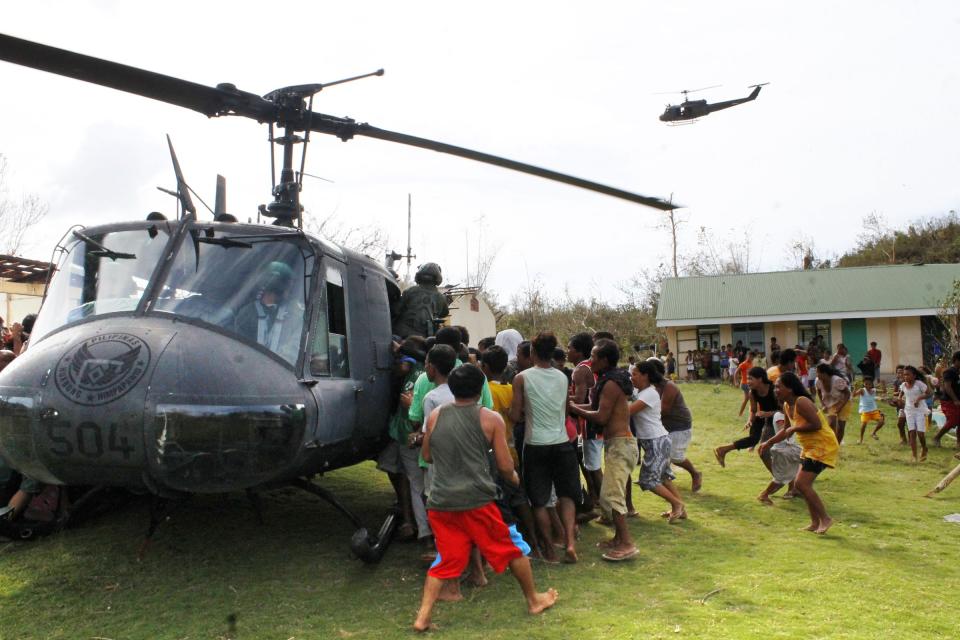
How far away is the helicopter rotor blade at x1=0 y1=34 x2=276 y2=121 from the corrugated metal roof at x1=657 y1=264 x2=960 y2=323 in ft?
83.5

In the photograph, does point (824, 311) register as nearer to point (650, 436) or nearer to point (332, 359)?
point (650, 436)

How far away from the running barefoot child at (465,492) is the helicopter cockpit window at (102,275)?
220cm

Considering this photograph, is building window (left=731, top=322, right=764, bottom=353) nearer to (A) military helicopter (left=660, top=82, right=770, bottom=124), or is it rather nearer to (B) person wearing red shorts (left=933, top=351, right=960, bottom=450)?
(B) person wearing red shorts (left=933, top=351, right=960, bottom=450)

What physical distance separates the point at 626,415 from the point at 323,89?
3.49m

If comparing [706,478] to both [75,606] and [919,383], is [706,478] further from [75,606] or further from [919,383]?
[75,606]

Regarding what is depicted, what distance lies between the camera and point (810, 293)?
99.9 ft

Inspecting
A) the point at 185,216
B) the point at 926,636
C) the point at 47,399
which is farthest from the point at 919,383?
the point at 47,399

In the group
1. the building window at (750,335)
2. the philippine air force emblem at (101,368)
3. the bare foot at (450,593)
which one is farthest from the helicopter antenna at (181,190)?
the building window at (750,335)

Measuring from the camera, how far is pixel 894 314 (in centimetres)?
2788

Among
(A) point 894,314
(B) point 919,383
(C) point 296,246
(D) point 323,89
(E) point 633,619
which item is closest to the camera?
(E) point 633,619

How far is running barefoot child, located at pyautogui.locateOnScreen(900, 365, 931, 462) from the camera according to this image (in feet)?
39.0

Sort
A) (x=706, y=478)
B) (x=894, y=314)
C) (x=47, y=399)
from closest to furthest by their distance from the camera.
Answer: (x=47, y=399) → (x=706, y=478) → (x=894, y=314)

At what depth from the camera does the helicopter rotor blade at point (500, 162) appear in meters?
7.04

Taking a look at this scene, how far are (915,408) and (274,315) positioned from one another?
10.3 meters
